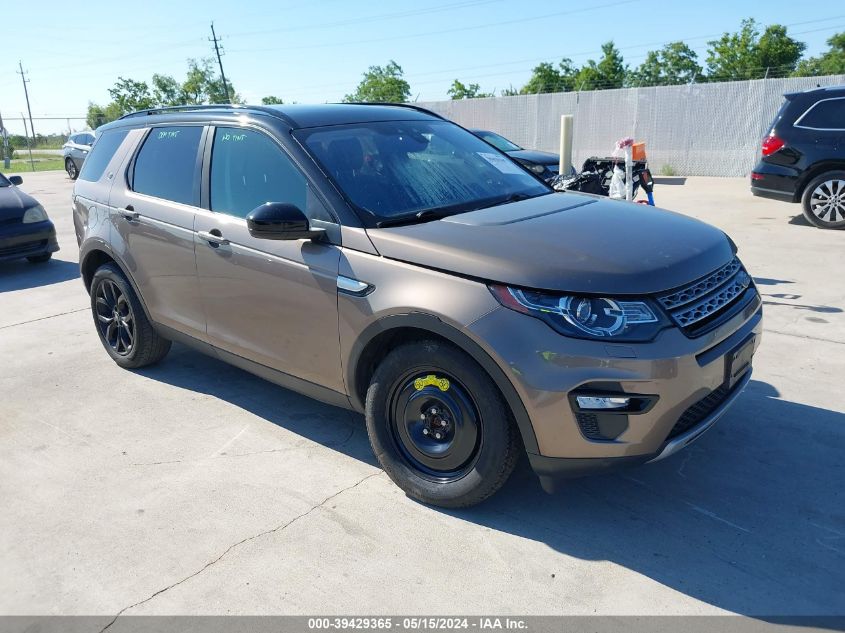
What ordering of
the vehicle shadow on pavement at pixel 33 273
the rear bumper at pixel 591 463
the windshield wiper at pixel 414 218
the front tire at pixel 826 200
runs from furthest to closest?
the front tire at pixel 826 200 → the vehicle shadow on pavement at pixel 33 273 → the windshield wiper at pixel 414 218 → the rear bumper at pixel 591 463

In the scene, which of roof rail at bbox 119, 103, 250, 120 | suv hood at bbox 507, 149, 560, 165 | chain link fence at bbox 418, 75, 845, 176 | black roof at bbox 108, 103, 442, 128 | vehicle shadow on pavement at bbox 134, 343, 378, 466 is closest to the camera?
black roof at bbox 108, 103, 442, 128

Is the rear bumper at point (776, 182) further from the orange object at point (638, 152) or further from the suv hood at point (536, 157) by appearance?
the orange object at point (638, 152)

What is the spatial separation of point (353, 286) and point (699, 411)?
5.43ft

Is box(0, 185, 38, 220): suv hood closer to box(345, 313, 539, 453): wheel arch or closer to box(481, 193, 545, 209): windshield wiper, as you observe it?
box(345, 313, 539, 453): wheel arch

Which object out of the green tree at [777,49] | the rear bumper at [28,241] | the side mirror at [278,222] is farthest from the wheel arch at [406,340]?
the green tree at [777,49]

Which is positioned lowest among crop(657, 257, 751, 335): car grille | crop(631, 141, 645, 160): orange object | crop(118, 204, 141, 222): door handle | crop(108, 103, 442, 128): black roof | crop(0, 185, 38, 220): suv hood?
crop(0, 185, 38, 220): suv hood

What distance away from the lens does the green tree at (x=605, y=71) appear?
2562 inches

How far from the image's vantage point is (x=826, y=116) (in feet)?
31.3

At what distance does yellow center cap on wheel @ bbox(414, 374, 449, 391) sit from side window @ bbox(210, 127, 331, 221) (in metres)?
0.96

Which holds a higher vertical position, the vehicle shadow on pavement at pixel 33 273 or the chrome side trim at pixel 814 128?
the chrome side trim at pixel 814 128

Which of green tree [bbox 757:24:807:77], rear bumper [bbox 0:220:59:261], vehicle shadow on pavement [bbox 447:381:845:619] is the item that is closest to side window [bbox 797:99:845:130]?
vehicle shadow on pavement [bbox 447:381:845:619]

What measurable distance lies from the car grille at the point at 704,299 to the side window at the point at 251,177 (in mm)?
1700

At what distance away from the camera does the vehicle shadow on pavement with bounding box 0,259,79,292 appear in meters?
8.34

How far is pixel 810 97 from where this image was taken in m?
9.68
